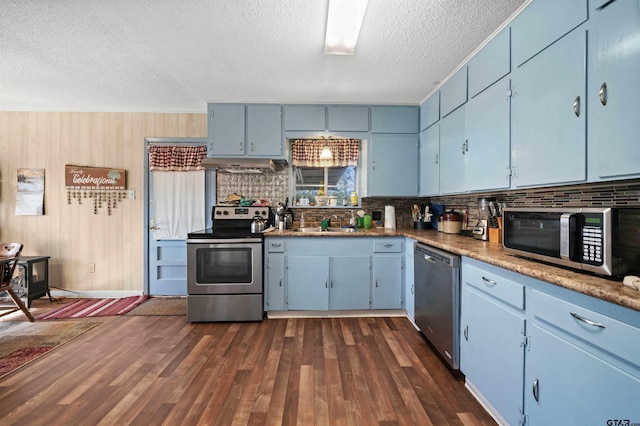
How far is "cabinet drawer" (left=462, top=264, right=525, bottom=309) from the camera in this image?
1377 millimetres

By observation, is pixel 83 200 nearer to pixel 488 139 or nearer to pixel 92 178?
pixel 92 178

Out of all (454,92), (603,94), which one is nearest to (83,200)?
(454,92)

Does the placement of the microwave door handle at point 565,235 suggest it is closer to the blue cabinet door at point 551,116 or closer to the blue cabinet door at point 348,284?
the blue cabinet door at point 551,116

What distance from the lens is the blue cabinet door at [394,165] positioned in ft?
11.0

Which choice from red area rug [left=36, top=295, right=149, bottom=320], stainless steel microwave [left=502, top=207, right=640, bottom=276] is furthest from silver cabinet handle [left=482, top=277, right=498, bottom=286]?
red area rug [left=36, top=295, right=149, bottom=320]

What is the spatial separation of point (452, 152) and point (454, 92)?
56 cm

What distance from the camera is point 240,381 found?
189cm

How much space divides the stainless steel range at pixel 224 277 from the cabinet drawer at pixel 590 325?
2342 mm

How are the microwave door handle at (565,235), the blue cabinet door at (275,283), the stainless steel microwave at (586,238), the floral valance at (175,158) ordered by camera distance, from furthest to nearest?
the floral valance at (175,158) < the blue cabinet door at (275,283) < the microwave door handle at (565,235) < the stainless steel microwave at (586,238)

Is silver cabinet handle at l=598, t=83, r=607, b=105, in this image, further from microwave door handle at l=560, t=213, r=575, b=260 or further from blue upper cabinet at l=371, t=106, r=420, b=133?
blue upper cabinet at l=371, t=106, r=420, b=133

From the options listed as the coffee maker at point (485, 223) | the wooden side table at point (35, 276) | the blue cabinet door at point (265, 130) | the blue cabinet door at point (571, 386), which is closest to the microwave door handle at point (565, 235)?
the blue cabinet door at point (571, 386)

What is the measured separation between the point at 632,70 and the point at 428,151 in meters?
2.01

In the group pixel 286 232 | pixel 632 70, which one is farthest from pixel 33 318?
pixel 632 70

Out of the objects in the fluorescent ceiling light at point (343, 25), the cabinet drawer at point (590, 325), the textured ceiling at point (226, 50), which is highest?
the textured ceiling at point (226, 50)
